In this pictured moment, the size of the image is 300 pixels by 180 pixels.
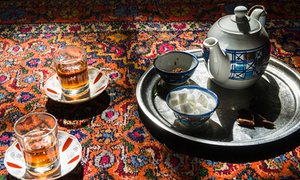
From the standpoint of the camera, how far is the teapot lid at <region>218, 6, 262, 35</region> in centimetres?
114

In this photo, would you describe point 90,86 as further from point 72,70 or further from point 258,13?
point 258,13

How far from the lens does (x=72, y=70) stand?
1.24 metres

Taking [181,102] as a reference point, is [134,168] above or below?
below

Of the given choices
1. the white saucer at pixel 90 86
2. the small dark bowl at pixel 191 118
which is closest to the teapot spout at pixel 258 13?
the small dark bowl at pixel 191 118

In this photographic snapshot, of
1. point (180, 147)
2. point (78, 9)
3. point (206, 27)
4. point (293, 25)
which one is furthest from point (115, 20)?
point (180, 147)

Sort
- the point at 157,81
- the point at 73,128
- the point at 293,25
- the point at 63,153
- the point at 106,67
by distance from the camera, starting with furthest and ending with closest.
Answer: the point at 293,25 → the point at 106,67 → the point at 157,81 → the point at 73,128 → the point at 63,153

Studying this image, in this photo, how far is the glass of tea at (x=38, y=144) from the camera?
3.20 ft

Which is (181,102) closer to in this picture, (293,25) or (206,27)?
(206,27)

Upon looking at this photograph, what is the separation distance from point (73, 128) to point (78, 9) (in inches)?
39.0

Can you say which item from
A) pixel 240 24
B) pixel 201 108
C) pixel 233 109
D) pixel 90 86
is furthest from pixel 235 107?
pixel 90 86

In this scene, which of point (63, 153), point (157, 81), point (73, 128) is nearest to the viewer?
point (63, 153)

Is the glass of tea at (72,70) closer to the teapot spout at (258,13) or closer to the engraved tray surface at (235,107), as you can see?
the engraved tray surface at (235,107)

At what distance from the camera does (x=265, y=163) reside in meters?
1.06

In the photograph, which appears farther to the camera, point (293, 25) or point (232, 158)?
point (293, 25)
